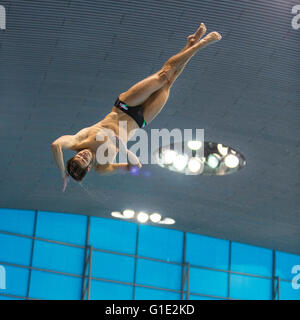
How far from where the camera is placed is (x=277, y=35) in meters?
12.2

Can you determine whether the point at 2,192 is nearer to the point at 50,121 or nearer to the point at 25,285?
the point at 25,285

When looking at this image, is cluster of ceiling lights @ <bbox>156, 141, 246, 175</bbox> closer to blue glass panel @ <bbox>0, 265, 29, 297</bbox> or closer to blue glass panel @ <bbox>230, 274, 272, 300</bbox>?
blue glass panel @ <bbox>0, 265, 29, 297</bbox>

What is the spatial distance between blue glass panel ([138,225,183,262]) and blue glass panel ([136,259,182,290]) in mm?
289

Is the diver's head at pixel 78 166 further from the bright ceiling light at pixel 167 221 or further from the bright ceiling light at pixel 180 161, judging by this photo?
the bright ceiling light at pixel 167 221

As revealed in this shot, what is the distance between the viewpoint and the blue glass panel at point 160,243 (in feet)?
76.3

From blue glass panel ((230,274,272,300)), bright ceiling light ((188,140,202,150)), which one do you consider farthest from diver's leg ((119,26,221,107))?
blue glass panel ((230,274,272,300))

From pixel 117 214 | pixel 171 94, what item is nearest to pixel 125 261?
pixel 117 214

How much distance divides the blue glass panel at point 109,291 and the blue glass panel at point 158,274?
0.59m

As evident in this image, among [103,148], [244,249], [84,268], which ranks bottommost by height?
[103,148]

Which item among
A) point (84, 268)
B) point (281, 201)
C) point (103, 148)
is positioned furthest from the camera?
point (84, 268)

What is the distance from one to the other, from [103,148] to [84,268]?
13.4m

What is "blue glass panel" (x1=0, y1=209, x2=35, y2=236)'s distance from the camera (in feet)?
71.4

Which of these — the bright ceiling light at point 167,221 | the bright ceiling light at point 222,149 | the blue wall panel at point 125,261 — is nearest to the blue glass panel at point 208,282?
the blue wall panel at point 125,261

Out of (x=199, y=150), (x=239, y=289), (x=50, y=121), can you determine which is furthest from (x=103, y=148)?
(x=239, y=289)
